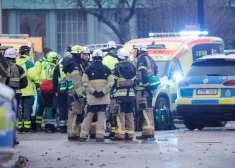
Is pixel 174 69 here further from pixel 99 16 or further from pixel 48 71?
pixel 99 16

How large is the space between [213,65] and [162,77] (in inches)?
Result: 113

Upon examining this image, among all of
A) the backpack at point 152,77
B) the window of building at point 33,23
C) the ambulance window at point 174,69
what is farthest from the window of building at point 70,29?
the backpack at point 152,77

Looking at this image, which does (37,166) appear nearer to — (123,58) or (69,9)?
(123,58)

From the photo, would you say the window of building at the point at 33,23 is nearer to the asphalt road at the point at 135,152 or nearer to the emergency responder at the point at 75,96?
the asphalt road at the point at 135,152

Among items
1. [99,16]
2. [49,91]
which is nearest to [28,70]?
[49,91]

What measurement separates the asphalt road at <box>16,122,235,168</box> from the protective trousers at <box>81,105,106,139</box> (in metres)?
0.19

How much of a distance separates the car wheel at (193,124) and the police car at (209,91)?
0.17 metres

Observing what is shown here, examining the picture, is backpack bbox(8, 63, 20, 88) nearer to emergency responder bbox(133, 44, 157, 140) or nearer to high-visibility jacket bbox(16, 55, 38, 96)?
high-visibility jacket bbox(16, 55, 38, 96)

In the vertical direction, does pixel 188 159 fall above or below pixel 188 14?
below

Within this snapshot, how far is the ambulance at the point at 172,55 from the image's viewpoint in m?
21.7

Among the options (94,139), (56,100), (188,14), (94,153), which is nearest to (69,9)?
(188,14)

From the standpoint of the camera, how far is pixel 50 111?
777 inches

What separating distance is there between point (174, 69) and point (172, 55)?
39 centimetres

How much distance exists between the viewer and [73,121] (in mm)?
16438
